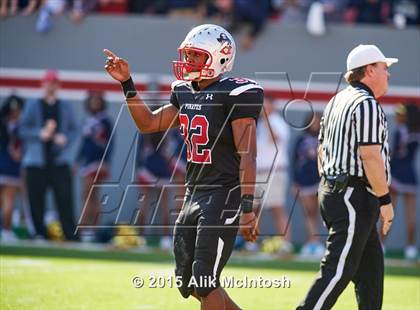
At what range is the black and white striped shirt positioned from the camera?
584cm

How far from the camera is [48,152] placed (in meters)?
12.1

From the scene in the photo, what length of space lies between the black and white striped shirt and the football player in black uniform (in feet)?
1.61

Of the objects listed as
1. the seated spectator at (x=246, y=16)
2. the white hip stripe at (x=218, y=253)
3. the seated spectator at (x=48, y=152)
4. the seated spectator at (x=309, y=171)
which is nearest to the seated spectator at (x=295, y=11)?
the seated spectator at (x=246, y=16)

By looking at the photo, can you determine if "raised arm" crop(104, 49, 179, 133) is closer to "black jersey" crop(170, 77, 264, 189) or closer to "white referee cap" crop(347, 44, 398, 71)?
"black jersey" crop(170, 77, 264, 189)

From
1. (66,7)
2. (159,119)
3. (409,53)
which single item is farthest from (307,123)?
(159,119)

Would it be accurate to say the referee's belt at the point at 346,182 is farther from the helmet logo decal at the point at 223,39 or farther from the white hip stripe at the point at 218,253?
the helmet logo decal at the point at 223,39

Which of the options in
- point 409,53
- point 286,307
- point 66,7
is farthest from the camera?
point 66,7

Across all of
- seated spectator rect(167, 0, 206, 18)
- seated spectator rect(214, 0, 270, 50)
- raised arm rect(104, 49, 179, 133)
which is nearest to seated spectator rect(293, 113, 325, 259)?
seated spectator rect(214, 0, 270, 50)

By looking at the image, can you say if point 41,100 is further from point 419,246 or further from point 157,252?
point 419,246

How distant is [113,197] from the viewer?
12.7 metres

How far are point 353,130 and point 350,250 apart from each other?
2.38 feet

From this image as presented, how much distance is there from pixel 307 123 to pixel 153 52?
97.2 inches

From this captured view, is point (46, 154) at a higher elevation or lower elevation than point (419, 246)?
higher

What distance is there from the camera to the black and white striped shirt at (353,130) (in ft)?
19.1
